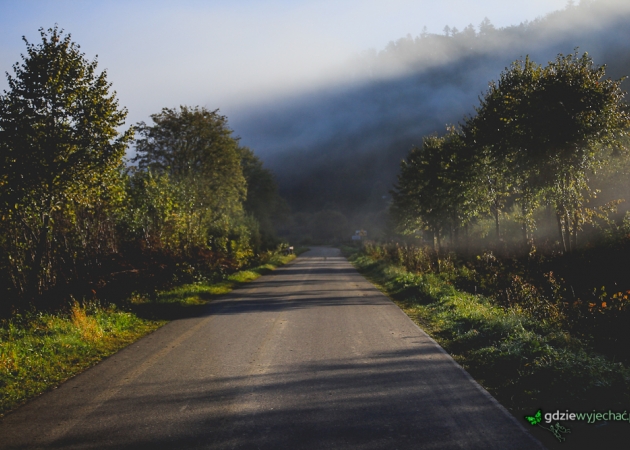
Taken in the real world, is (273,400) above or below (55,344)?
below

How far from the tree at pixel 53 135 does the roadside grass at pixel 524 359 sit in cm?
888

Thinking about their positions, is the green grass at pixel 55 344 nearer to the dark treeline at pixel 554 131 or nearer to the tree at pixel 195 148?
the dark treeline at pixel 554 131

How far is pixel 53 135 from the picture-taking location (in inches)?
497

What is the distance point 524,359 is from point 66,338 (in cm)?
768

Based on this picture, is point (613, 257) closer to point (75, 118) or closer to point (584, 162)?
point (584, 162)

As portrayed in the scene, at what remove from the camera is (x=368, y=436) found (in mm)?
4707

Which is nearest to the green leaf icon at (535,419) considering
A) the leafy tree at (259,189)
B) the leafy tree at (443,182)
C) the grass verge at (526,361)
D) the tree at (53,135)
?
the grass verge at (526,361)

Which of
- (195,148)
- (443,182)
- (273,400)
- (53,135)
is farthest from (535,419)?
(195,148)

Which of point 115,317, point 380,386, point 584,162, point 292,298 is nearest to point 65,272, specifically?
point 115,317

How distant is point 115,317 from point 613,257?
15.3m

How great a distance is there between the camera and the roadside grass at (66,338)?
712cm

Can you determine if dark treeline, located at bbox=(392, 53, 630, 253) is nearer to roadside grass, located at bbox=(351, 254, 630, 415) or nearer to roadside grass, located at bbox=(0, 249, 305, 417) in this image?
roadside grass, located at bbox=(351, 254, 630, 415)

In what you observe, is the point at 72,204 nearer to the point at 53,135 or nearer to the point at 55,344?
the point at 53,135

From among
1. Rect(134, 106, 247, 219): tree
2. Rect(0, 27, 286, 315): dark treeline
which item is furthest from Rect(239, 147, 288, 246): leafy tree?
Rect(0, 27, 286, 315): dark treeline
